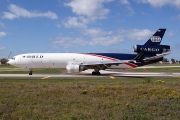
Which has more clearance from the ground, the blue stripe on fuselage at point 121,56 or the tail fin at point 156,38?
the tail fin at point 156,38

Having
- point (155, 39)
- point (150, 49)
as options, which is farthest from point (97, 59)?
point (155, 39)

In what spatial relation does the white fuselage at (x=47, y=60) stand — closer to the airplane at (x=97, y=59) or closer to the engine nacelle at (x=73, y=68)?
the airplane at (x=97, y=59)

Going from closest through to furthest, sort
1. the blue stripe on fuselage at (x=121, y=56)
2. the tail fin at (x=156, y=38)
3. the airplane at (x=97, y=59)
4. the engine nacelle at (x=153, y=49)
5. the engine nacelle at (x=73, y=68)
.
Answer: the engine nacelle at (x=73, y=68), the airplane at (x=97, y=59), the engine nacelle at (x=153, y=49), the blue stripe on fuselage at (x=121, y=56), the tail fin at (x=156, y=38)

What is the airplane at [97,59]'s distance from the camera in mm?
39594

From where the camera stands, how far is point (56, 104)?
11.2 m

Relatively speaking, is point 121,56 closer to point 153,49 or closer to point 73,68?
point 153,49

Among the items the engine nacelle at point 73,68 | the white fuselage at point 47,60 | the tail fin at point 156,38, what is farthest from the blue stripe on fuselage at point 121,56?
the engine nacelle at point 73,68

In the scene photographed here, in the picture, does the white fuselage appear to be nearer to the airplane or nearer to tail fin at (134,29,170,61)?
the airplane

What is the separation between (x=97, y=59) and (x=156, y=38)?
10.7 m

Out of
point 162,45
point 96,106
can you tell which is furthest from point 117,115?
point 162,45

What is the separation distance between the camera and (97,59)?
4119cm

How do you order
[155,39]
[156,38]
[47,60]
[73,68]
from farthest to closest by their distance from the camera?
[156,38] → [155,39] → [47,60] → [73,68]

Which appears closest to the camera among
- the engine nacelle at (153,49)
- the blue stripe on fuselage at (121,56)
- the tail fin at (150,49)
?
the tail fin at (150,49)

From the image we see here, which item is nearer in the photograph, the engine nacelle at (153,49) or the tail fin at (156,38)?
the engine nacelle at (153,49)
